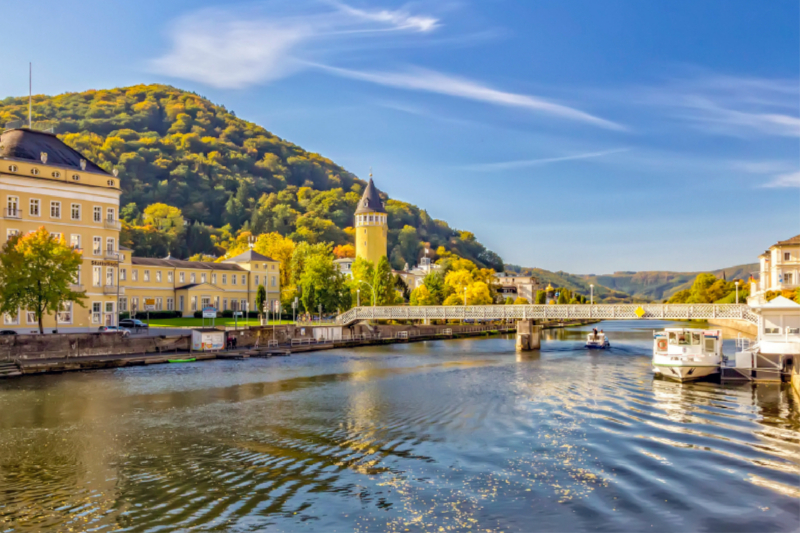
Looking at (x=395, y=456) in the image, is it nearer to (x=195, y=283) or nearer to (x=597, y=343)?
(x=597, y=343)

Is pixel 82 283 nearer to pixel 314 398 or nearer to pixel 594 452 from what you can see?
pixel 314 398

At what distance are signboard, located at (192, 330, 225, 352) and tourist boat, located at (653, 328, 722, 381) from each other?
124 feet

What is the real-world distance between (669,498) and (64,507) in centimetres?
1598

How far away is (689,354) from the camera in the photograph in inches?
1781

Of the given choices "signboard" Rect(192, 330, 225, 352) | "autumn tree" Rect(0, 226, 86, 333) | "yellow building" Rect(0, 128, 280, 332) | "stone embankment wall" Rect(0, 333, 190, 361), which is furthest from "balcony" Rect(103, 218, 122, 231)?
"stone embankment wall" Rect(0, 333, 190, 361)

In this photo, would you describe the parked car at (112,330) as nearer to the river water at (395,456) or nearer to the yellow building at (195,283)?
the river water at (395,456)

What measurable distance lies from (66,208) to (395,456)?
4794 cm

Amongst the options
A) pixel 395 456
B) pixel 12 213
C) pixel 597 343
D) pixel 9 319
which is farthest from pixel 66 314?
pixel 597 343

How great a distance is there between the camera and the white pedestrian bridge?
6488 cm

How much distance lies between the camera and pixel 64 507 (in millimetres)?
17688

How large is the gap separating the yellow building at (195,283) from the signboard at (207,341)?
26.6m

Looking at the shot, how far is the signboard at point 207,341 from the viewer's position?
61.1 meters

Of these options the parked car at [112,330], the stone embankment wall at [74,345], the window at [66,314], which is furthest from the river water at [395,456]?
the window at [66,314]

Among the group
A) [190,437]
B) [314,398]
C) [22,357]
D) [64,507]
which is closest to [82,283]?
[22,357]
